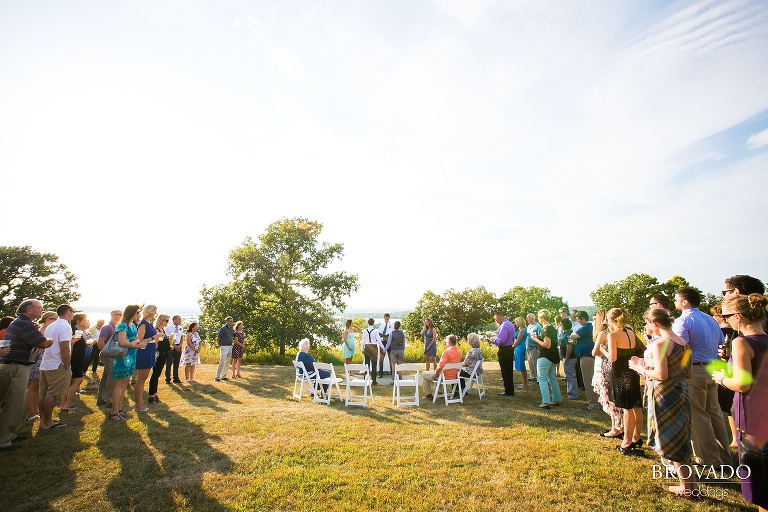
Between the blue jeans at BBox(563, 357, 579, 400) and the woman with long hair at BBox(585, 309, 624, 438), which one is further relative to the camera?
the blue jeans at BBox(563, 357, 579, 400)

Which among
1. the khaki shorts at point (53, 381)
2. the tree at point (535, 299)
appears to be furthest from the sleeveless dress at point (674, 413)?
the tree at point (535, 299)

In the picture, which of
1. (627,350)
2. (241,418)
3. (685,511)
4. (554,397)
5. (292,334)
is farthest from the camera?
(292,334)

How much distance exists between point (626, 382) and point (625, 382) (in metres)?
0.01

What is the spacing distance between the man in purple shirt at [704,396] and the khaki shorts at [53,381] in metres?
9.13

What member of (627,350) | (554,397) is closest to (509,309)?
(554,397)

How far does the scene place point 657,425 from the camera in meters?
3.71

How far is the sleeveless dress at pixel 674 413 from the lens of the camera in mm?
3555

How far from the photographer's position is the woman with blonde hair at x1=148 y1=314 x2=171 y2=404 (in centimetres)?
779

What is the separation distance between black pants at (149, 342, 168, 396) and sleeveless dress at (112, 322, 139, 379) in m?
1.59

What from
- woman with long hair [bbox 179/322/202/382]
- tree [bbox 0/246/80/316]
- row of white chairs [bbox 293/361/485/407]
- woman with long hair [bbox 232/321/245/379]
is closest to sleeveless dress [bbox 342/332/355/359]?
row of white chairs [bbox 293/361/485/407]

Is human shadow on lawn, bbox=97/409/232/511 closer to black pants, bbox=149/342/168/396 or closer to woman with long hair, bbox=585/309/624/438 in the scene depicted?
black pants, bbox=149/342/168/396

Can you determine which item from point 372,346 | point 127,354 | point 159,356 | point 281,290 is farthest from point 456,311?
point 127,354

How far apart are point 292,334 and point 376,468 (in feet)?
40.9

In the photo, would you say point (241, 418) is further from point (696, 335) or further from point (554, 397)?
point (696, 335)
